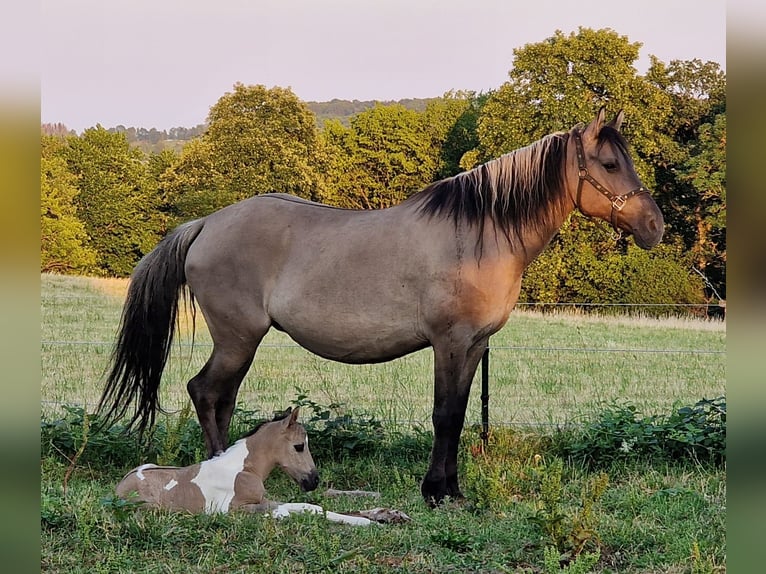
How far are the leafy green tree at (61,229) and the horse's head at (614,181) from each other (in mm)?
21051

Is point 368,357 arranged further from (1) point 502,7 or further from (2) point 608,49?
(1) point 502,7

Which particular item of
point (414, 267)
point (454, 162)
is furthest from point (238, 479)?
point (454, 162)

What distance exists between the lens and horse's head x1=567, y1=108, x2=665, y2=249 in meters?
4.66

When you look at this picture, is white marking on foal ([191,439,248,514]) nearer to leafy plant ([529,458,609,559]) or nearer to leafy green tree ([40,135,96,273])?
leafy plant ([529,458,609,559])

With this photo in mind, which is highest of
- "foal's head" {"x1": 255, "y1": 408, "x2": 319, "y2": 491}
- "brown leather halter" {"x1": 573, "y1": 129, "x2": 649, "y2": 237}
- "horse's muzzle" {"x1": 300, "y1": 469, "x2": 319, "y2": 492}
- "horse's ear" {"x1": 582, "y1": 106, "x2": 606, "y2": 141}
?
"horse's ear" {"x1": 582, "y1": 106, "x2": 606, "y2": 141}

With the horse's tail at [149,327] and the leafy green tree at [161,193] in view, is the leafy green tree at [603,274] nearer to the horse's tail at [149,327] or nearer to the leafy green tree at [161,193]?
the leafy green tree at [161,193]

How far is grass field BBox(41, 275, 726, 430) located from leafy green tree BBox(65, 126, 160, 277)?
35.2 feet

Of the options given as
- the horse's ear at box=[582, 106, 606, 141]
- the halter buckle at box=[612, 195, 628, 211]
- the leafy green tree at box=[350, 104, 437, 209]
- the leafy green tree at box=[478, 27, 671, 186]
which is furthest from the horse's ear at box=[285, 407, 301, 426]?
the leafy green tree at box=[350, 104, 437, 209]

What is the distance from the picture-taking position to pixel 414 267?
4715mm

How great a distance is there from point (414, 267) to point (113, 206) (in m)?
26.1

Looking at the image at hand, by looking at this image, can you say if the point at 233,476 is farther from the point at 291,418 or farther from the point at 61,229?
the point at 61,229
